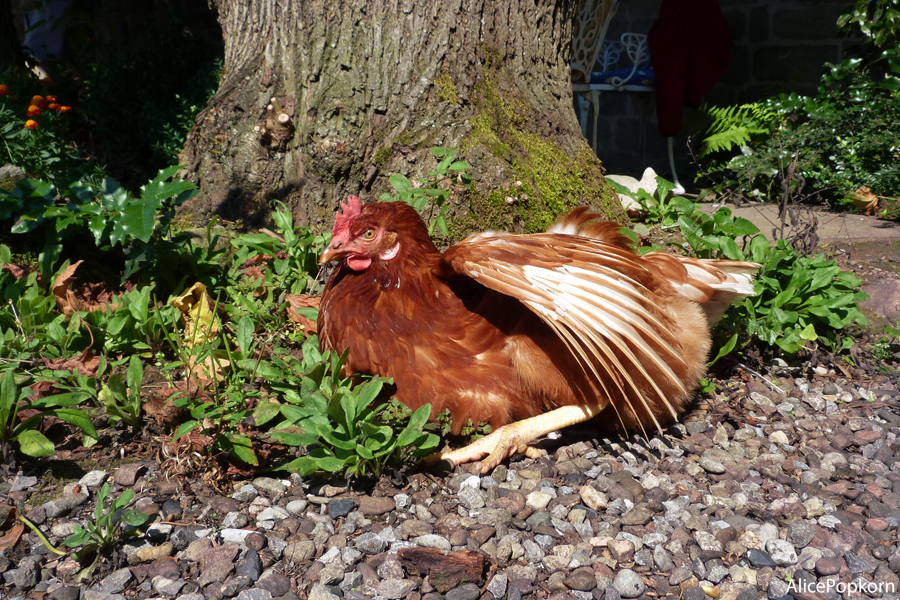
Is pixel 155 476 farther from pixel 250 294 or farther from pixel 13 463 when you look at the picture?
pixel 250 294

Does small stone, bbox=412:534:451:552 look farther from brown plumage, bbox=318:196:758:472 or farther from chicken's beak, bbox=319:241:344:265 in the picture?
chicken's beak, bbox=319:241:344:265

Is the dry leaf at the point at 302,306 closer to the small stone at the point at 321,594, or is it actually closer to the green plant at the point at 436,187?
the green plant at the point at 436,187

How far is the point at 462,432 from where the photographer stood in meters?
2.51

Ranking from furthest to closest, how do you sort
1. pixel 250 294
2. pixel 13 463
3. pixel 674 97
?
pixel 674 97, pixel 250 294, pixel 13 463

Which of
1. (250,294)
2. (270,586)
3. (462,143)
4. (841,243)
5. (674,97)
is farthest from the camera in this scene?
(674,97)

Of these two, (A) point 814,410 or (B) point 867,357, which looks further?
(B) point 867,357

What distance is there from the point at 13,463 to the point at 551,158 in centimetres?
297

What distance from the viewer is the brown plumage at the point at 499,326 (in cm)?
236

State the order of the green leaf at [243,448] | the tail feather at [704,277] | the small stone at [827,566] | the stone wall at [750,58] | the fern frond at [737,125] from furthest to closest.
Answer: the stone wall at [750,58] < the fern frond at [737,125] < the tail feather at [704,277] < the green leaf at [243,448] < the small stone at [827,566]

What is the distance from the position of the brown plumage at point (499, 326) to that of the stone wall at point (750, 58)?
536 centimetres

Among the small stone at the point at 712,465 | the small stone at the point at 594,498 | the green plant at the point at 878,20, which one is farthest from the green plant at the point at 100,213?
the green plant at the point at 878,20

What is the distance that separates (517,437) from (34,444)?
170 centimetres

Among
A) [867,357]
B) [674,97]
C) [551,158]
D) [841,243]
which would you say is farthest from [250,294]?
[674,97]

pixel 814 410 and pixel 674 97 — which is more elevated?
pixel 674 97
